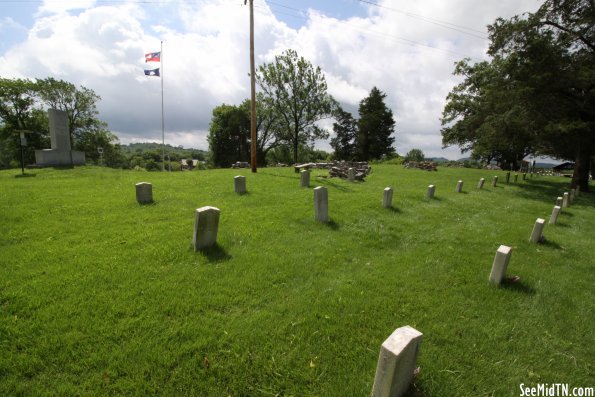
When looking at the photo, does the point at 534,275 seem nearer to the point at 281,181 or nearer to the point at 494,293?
the point at 494,293

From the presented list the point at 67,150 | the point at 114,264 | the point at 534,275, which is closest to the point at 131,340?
the point at 114,264

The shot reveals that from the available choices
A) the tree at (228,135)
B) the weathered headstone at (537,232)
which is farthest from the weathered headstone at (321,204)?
the tree at (228,135)

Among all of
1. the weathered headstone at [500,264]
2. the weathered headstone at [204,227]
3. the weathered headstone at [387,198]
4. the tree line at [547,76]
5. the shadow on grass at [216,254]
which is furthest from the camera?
the tree line at [547,76]

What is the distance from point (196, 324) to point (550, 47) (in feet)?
78.3

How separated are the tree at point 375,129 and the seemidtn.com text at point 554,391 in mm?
54099

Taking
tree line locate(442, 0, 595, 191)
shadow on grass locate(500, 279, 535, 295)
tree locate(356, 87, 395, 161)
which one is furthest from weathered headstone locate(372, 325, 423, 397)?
tree locate(356, 87, 395, 161)

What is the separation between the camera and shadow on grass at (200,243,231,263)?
499 cm

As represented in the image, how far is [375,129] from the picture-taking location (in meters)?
55.3

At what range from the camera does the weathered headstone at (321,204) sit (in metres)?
7.51

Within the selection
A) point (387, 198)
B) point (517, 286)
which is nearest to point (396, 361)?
point (517, 286)

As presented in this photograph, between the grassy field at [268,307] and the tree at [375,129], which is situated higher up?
the tree at [375,129]

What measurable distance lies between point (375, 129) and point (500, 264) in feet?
177

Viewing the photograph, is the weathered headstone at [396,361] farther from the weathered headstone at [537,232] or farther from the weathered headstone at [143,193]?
the weathered headstone at [143,193]

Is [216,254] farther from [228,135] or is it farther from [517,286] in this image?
[228,135]
